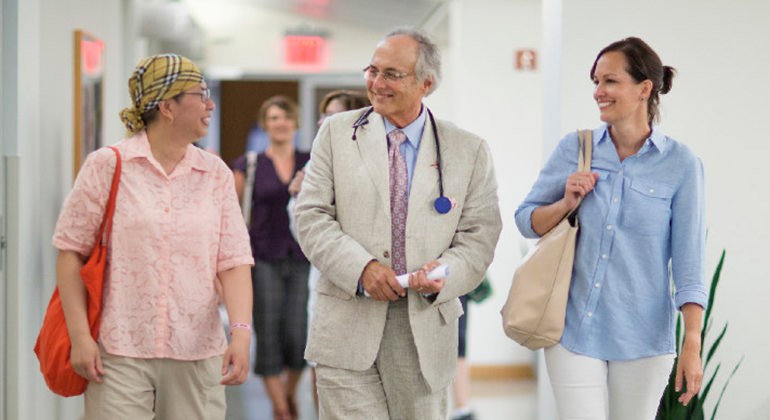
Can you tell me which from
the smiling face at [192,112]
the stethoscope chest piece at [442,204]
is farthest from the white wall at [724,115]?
the smiling face at [192,112]

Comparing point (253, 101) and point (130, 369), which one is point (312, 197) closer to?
point (130, 369)

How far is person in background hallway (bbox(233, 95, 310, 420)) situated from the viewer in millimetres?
4953

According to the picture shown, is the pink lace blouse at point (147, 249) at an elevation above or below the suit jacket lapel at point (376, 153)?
below

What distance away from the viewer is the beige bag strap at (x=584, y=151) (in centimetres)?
259

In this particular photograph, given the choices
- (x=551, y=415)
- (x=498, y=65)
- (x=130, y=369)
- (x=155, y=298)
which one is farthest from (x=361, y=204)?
(x=498, y=65)

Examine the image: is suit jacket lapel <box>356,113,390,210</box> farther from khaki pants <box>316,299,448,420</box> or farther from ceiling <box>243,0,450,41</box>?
ceiling <box>243,0,450,41</box>

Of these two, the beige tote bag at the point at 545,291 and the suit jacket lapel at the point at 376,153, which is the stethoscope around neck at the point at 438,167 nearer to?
the suit jacket lapel at the point at 376,153

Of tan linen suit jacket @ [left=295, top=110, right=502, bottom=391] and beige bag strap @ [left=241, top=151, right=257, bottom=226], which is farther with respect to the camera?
beige bag strap @ [left=241, top=151, right=257, bottom=226]

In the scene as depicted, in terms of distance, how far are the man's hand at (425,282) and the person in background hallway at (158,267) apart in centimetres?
52

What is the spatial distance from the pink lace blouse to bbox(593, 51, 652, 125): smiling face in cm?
118

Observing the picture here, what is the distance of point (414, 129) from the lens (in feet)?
8.70

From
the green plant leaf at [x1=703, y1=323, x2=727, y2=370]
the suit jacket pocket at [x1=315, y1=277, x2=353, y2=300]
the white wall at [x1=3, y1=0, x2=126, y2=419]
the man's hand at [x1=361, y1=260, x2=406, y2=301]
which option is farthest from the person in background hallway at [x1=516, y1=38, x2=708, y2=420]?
the white wall at [x1=3, y1=0, x2=126, y2=419]

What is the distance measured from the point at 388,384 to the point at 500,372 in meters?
4.36

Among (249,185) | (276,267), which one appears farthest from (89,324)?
(249,185)
